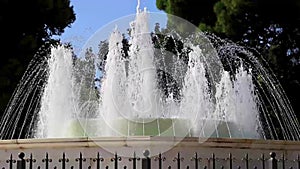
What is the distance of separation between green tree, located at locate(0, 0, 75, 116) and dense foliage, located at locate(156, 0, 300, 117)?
15.7 ft

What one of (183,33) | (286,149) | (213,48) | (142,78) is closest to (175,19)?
(183,33)

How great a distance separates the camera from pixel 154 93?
45.9 feet

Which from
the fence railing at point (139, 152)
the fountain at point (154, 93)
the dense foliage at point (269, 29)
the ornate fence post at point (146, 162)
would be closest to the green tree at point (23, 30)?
the fountain at point (154, 93)

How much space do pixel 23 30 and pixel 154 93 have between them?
23.9ft

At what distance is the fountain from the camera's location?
9.46m

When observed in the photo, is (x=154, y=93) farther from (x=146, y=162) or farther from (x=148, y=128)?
(x=146, y=162)

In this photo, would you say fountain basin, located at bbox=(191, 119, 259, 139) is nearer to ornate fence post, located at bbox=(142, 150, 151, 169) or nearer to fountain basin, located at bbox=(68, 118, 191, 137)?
fountain basin, located at bbox=(68, 118, 191, 137)

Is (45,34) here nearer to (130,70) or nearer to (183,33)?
(183,33)

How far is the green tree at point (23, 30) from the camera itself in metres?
17.9

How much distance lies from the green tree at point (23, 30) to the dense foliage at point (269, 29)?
15.7 feet

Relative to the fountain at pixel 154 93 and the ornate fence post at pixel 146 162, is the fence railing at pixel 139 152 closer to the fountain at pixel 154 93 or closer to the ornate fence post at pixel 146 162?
the ornate fence post at pixel 146 162

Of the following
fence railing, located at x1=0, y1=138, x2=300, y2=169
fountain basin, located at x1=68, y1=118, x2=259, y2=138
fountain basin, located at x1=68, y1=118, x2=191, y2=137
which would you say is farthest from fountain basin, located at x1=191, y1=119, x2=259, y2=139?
fence railing, located at x1=0, y1=138, x2=300, y2=169

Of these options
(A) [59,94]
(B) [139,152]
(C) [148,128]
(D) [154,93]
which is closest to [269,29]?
(D) [154,93]

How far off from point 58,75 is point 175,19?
25.2 feet
